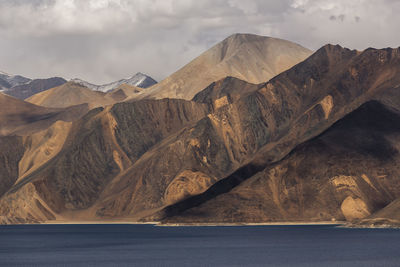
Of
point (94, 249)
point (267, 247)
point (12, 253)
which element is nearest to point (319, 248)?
point (267, 247)

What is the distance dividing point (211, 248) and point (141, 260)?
28.2m

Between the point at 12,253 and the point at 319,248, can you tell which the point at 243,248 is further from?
the point at 12,253

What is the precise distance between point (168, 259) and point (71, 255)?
72.0 feet

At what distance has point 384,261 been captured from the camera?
→ 121 metres

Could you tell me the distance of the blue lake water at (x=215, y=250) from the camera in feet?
414

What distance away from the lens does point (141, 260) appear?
132m

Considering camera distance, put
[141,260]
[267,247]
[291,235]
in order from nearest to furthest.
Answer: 1. [141,260]
2. [267,247]
3. [291,235]

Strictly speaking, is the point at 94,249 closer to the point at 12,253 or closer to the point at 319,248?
the point at 12,253

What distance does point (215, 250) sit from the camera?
497 feet

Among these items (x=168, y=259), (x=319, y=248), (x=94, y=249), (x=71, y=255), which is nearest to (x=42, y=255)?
(x=71, y=255)

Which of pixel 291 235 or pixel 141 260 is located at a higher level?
pixel 141 260

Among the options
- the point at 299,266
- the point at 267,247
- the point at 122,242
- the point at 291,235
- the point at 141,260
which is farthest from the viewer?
the point at 291,235

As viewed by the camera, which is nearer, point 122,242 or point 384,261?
point 384,261

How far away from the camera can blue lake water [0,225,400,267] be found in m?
126
